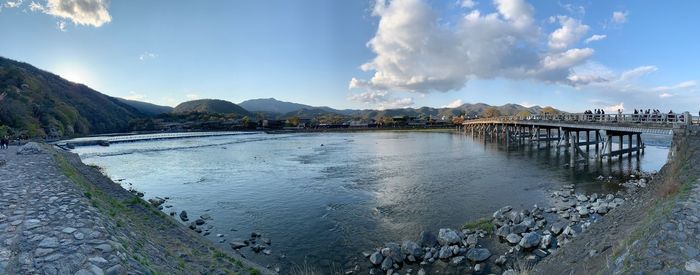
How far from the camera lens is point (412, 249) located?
36.8 feet

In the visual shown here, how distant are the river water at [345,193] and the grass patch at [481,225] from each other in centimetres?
57

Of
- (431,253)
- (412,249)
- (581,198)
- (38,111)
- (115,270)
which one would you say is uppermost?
(38,111)

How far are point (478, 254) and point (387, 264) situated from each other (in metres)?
2.92

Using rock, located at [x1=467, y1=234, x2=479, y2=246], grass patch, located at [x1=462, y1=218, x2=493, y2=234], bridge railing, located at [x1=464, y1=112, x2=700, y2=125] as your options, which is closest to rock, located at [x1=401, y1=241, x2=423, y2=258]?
rock, located at [x1=467, y1=234, x2=479, y2=246]

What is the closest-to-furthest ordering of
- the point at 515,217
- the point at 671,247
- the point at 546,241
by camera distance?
the point at 671,247, the point at 546,241, the point at 515,217

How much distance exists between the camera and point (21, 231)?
23.5 ft

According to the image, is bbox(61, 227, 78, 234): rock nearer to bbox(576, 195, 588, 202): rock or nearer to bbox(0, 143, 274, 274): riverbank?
bbox(0, 143, 274, 274): riverbank

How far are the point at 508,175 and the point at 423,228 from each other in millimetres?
14401

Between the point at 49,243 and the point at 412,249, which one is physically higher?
the point at 49,243

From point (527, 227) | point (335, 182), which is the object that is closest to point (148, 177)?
point (335, 182)

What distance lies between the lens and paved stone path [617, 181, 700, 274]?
614cm

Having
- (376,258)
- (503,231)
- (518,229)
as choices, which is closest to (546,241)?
(518,229)

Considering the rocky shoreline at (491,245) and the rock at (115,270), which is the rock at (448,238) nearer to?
the rocky shoreline at (491,245)

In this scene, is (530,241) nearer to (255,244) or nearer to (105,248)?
(255,244)
